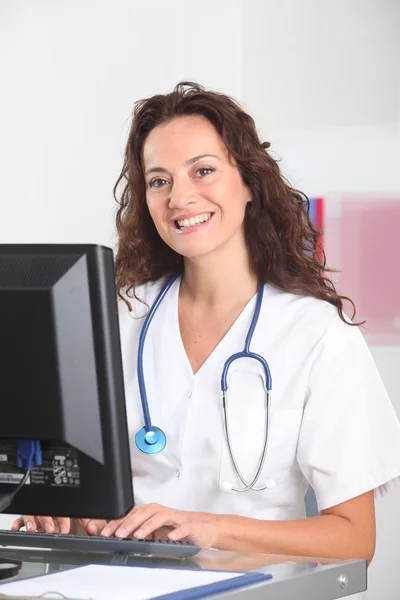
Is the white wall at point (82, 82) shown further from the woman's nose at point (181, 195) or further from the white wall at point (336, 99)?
the woman's nose at point (181, 195)

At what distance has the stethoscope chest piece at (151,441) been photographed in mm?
1729

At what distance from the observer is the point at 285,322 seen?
5.97 ft

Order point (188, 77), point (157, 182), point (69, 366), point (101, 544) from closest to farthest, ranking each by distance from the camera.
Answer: point (69, 366), point (101, 544), point (157, 182), point (188, 77)

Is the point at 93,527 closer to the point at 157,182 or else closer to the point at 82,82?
the point at 157,182

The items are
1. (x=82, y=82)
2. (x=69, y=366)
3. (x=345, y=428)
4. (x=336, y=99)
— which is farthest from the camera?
(x=82, y=82)

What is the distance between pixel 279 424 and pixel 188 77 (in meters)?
1.41

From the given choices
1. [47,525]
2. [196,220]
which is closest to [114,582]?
[47,525]

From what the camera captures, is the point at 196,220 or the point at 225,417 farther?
the point at 196,220

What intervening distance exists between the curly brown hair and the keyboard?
782 mm

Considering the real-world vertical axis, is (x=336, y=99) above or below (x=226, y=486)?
above

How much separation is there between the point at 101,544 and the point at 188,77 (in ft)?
6.12

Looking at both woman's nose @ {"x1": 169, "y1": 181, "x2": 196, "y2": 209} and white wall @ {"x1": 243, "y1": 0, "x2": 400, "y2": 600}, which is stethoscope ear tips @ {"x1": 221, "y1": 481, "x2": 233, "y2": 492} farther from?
white wall @ {"x1": 243, "y1": 0, "x2": 400, "y2": 600}

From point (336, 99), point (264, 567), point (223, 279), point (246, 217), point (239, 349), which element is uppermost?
point (336, 99)

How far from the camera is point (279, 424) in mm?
1714
